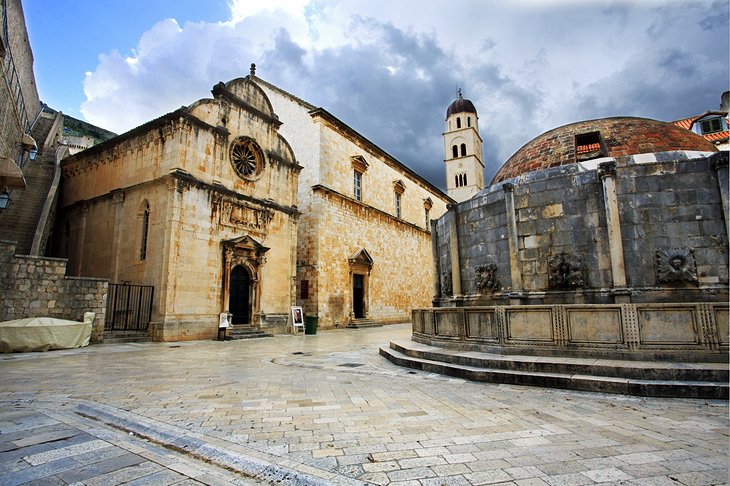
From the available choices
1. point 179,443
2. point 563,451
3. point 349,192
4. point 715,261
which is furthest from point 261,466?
point 349,192

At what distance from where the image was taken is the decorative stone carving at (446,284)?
464 inches

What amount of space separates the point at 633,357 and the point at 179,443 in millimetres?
6539

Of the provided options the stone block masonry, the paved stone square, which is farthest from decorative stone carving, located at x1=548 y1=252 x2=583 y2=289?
the stone block masonry

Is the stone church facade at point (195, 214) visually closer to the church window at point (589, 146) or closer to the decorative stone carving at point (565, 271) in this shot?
the decorative stone carving at point (565, 271)

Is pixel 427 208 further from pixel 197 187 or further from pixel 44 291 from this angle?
pixel 44 291

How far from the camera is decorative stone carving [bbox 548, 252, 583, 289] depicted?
8.62 meters

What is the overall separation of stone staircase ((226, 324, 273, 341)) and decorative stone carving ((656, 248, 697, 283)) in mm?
13983

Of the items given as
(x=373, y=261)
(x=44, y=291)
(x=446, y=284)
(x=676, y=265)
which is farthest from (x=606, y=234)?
(x=373, y=261)

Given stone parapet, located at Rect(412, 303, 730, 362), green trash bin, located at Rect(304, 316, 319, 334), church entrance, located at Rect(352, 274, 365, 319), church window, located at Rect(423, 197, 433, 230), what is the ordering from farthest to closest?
church window, located at Rect(423, 197, 433, 230) < church entrance, located at Rect(352, 274, 365, 319) < green trash bin, located at Rect(304, 316, 319, 334) < stone parapet, located at Rect(412, 303, 730, 362)

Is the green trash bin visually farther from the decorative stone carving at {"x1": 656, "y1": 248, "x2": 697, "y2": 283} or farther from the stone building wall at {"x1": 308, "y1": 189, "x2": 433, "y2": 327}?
the decorative stone carving at {"x1": 656, "y1": 248, "x2": 697, "y2": 283}

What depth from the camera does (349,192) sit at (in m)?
25.0

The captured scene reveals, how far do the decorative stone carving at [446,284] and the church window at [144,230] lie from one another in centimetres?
1140

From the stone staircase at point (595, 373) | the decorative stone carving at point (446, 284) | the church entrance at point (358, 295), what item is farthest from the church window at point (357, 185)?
the stone staircase at point (595, 373)

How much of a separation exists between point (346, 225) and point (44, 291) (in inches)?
603
